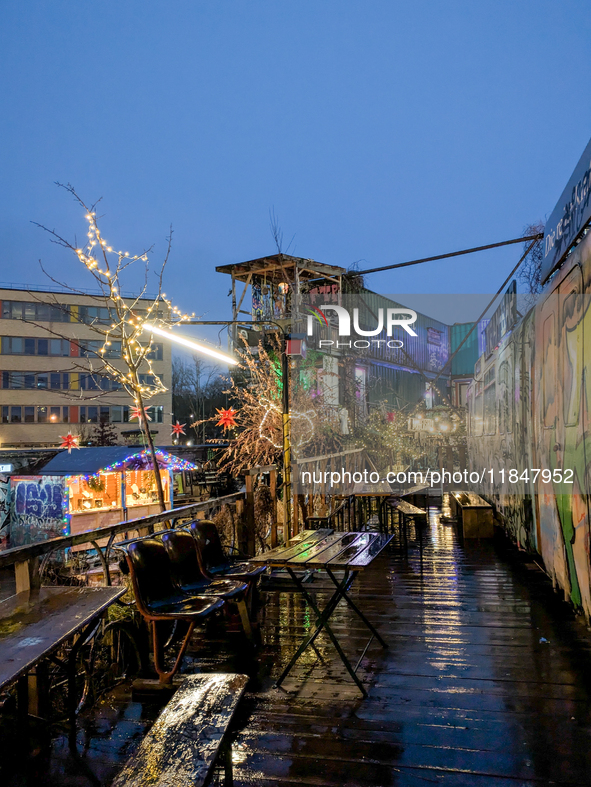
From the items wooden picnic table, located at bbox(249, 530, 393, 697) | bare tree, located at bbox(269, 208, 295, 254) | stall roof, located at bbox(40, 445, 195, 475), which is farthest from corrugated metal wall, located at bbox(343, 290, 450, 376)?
wooden picnic table, located at bbox(249, 530, 393, 697)

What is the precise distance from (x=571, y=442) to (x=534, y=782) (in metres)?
2.44

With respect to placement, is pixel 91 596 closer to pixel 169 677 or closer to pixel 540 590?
pixel 169 677

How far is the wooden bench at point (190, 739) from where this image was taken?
171cm

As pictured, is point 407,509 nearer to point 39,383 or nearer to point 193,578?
point 193,578

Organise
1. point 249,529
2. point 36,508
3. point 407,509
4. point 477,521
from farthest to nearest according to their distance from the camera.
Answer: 1. point 36,508
2. point 477,521
3. point 407,509
4. point 249,529

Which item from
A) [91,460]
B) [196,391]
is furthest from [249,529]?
[196,391]

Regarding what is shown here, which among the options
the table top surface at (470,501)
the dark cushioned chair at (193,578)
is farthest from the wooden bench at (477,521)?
the dark cushioned chair at (193,578)

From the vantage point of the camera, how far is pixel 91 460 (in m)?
14.8

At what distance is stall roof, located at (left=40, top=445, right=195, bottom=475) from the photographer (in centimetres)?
1445

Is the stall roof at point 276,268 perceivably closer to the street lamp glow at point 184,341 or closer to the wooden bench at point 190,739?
the street lamp glow at point 184,341

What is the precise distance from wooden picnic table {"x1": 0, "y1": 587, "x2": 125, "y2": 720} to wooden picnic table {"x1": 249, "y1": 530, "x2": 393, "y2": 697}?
1.14 m

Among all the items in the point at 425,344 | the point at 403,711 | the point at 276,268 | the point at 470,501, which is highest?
the point at 276,268

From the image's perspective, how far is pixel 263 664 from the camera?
146 inches

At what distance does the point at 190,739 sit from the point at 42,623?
1230 millimetres
